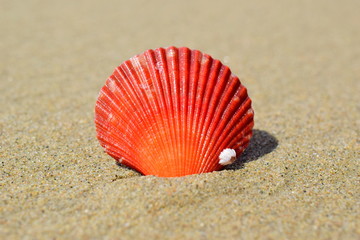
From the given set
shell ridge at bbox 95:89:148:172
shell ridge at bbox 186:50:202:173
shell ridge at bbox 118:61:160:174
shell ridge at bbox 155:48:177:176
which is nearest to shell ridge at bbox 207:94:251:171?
shell ridge at bbox 186:50:202:173

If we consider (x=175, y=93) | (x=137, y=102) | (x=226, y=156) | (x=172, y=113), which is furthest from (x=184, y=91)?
(x=226, y=156)

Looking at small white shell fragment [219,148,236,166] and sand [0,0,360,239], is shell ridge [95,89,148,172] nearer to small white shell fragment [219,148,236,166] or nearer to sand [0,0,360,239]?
sand [0,0,360,239]

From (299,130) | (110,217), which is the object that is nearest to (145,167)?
(110,217)

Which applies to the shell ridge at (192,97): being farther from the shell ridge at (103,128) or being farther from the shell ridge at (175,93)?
the shell ridge at (103,128)

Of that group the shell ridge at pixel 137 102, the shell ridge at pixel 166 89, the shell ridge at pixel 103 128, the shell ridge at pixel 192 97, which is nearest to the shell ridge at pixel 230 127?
the shell ridge at pixel 192 97

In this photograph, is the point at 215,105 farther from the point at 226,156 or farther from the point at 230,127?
the point at 226,156

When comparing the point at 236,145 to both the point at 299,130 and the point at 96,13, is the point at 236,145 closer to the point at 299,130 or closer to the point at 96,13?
the point at 299,130

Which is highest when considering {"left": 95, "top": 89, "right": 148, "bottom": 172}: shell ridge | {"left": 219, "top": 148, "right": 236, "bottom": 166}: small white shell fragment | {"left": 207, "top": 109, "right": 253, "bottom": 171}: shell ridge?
{"left": 95, "top": 89, "right": 148, "bottom": 172}: shell ridge
